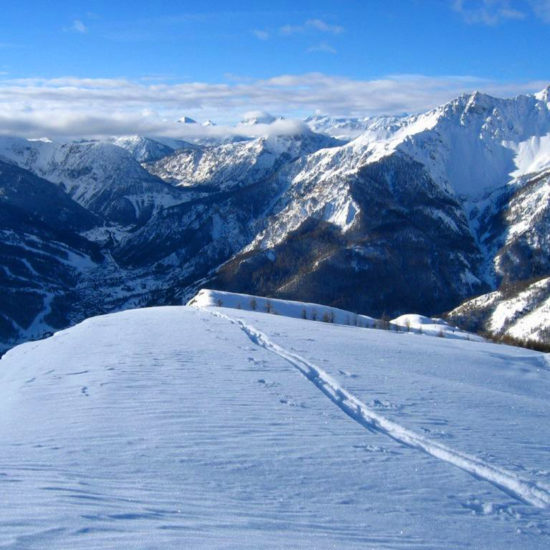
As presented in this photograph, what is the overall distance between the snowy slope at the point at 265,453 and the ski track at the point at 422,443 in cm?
6

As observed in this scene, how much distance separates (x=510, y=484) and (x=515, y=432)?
501cm

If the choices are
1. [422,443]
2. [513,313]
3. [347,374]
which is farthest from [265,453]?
[513,313]

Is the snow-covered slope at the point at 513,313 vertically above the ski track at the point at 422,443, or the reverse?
the ski track at the point at 422,443

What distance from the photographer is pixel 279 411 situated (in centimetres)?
1833

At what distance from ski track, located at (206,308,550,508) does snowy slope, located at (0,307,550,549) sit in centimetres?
6

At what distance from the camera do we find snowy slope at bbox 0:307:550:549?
10.2m

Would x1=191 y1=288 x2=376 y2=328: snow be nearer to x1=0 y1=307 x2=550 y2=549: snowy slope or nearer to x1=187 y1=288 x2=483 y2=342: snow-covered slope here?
x1=187 y1=288 x2=483 y2=342: snow-covered slope

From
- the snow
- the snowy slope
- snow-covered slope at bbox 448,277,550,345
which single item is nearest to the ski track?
the snowy slope

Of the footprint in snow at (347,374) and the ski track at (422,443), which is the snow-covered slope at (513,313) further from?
the ski track at (422,443)

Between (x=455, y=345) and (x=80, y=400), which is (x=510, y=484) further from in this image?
(x=455, y=345)

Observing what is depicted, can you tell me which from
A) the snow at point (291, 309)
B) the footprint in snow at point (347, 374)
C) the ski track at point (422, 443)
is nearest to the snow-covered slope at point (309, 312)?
the snow at point (291, 309)

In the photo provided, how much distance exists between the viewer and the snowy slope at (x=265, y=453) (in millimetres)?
10164

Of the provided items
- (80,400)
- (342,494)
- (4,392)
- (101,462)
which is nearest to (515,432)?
(342,494)

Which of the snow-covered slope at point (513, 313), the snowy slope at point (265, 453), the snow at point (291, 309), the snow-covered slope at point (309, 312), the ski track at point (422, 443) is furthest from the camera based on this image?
the snow-covered slope at point (513, 313)
